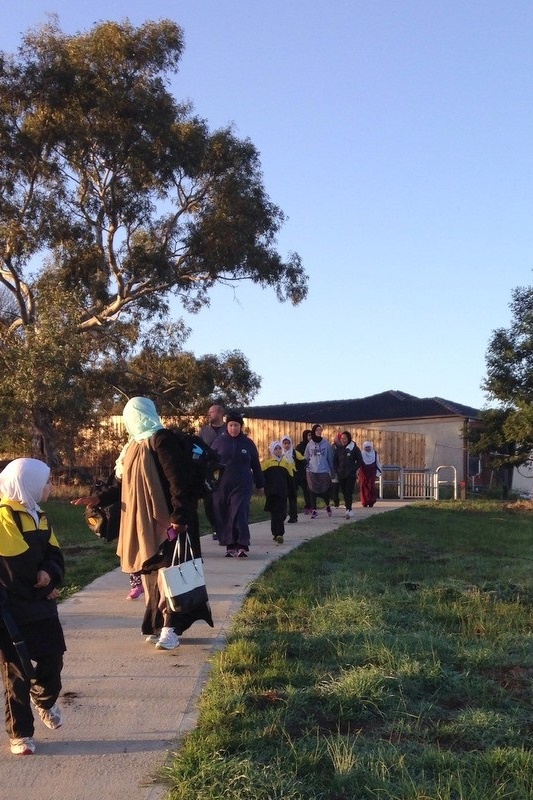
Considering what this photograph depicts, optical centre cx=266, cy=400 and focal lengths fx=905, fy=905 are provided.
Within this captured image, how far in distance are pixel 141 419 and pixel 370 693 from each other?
2.49 meters

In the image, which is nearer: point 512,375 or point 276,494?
point 276,494

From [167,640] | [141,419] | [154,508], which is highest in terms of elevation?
[141,419]

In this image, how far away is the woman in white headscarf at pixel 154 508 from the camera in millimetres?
6184

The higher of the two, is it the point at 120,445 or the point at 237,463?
the point at 120,445

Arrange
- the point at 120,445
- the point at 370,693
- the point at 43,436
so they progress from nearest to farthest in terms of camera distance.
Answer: the point at 370,693 < the point at 43,436 < the point at 120,445

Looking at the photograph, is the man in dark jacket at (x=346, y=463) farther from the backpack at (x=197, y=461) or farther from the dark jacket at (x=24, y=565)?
the dark jacket at (x=24, y=565)

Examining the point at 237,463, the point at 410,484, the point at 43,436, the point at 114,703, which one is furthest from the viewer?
the point at 410,484

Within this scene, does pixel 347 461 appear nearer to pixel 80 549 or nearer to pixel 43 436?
pixel 80 549

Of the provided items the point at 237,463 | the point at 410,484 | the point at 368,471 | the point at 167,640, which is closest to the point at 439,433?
the point at 410,484

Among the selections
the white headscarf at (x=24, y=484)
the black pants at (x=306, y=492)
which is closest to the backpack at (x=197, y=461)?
the white headscarf at (x=24, y=484)

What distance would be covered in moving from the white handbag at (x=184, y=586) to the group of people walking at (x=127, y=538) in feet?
0.44

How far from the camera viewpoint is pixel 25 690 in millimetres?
4402

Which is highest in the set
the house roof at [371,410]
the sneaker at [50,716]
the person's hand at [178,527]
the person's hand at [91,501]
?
the house roof at [371,410]

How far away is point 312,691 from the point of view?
5000 mm
